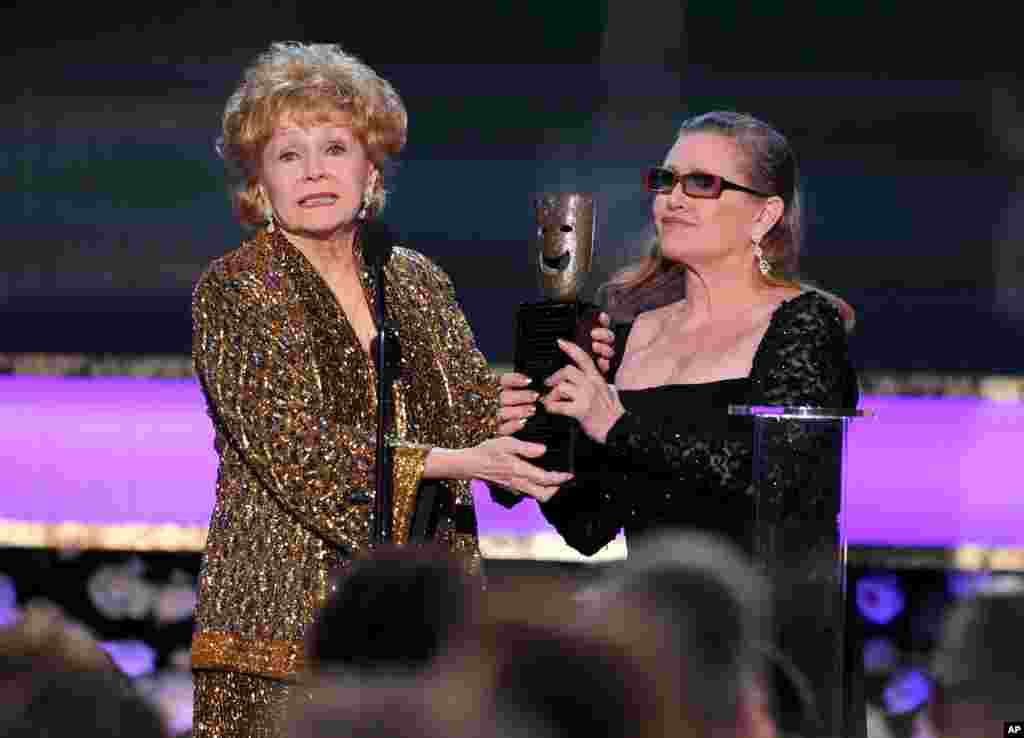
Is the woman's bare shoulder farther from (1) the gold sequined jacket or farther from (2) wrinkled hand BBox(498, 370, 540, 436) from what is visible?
(1) the gold sequined jacket

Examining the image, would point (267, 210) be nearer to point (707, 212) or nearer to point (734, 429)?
point (707, 212)

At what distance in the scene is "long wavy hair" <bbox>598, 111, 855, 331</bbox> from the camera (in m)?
2.96

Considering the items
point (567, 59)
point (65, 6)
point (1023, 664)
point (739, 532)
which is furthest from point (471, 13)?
point (1023, 664)

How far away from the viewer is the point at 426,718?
3.73 feet

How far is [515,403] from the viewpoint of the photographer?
2.74 m

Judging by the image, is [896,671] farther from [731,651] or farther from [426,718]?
[426,718]

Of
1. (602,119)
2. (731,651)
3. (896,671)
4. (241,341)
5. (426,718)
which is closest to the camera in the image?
(426,718)

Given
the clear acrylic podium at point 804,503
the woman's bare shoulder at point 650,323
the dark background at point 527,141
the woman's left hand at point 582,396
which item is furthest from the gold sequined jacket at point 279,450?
the dark background at point 527,141

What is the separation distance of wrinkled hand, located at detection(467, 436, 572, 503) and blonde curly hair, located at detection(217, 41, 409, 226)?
1.65ft

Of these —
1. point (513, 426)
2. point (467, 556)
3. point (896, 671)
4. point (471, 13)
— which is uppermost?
point (471, 13)

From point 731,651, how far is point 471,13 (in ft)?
15.7

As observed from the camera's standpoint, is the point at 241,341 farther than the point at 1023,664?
Yes

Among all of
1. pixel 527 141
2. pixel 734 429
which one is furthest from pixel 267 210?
pixel 527 141

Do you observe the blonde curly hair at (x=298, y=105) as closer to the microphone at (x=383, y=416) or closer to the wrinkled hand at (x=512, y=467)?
Result: the microphone at (x=383, y=416)
